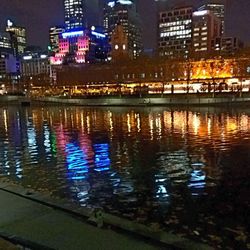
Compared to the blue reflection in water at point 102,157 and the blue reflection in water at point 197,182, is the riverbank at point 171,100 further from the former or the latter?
the blue reflection in water at point 197,182

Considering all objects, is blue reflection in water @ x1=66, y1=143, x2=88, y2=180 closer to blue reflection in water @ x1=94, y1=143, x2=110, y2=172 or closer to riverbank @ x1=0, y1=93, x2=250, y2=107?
blue reflection in water @ x1=94, y1=143, x2=110, y2=172

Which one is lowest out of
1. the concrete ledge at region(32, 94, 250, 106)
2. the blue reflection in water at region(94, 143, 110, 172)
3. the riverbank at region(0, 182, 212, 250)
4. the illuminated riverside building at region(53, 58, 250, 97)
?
the concrete ledge at region(32, 94, 250, 106)

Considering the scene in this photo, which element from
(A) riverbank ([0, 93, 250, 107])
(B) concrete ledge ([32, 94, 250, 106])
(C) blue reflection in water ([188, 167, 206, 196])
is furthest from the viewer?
(A) riverbank ([0, 93, 250, 107])

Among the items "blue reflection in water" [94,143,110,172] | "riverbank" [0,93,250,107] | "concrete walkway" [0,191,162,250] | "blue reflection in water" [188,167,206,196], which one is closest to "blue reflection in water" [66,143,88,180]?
"blue reflection in water" [94,143,110,172]

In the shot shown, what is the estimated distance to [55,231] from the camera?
7.12 m

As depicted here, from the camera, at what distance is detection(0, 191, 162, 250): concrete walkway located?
6.53 metres

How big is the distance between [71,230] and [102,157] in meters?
10.3

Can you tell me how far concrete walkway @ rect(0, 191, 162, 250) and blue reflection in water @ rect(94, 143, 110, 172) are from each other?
20.9 ft

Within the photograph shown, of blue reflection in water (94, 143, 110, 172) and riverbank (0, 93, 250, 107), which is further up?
blue reflection in water (94, 143, 110, 172)

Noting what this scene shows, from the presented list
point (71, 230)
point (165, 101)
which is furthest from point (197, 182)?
point (165, 101)

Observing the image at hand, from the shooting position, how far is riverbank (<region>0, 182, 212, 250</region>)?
6.56 m

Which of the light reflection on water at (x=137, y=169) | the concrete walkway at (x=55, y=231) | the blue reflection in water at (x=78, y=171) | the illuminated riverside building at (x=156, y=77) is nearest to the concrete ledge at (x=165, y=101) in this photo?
the illuminated riverside building at (x=156, y=77)

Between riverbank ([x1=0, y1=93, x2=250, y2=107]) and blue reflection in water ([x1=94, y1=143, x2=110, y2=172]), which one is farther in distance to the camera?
riverbank ([x1=0, y1=93, x2=250, y2=107])

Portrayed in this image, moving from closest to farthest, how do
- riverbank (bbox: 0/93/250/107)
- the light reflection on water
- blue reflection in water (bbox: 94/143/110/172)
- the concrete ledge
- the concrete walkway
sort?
the concrete walkway
the light reflection on water
blue reflection in water (bbox: 94/143/110/172)
the concrete ledge
riverbank (bbox: 0/93/250/107)
